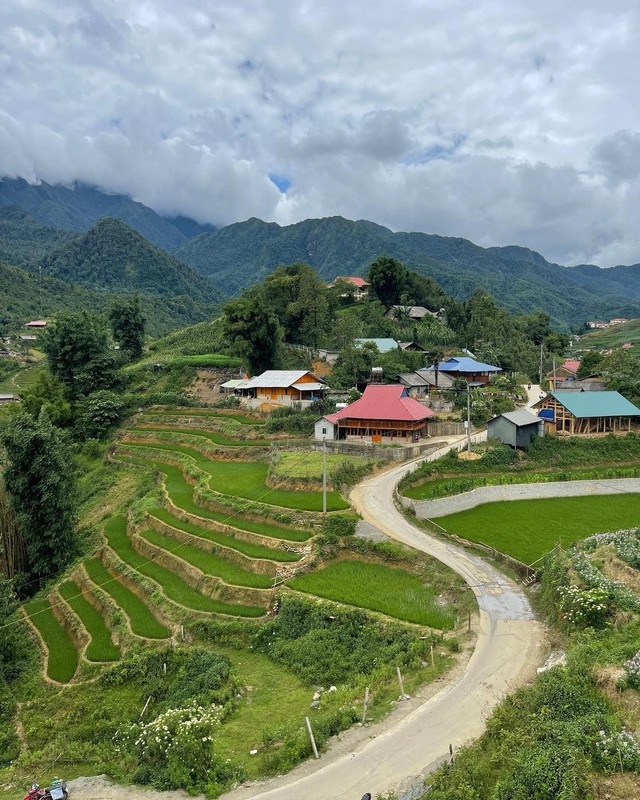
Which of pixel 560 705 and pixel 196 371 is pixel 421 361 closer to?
pixel 196 371

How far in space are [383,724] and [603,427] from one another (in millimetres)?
36197

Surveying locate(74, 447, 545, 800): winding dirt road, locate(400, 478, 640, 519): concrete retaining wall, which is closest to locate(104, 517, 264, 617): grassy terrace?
locate(74, 447, 545, 800): winding dirt road

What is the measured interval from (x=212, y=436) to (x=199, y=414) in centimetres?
639

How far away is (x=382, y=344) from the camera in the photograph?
63.1 m

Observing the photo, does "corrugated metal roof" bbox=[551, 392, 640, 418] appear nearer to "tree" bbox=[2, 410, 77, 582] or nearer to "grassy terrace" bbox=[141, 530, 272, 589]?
"grassy terrace" bbox=[141, 530, 272, 589]

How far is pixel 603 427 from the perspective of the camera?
4278cm

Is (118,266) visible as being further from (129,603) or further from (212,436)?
(129,603)

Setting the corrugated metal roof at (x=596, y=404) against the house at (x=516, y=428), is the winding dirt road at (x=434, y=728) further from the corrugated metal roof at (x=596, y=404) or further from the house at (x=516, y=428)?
the corrugated metal roof at (x=596, y=404)

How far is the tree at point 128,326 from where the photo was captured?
7106 centimetres

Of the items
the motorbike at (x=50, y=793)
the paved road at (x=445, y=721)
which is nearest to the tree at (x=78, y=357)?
the paved road at (x=445, y=721)

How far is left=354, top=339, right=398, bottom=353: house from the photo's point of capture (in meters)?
60.8

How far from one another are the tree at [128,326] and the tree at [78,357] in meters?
11.3

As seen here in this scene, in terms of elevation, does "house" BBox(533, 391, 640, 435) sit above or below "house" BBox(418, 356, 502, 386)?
below

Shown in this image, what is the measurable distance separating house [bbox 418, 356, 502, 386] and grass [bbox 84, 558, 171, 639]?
3845cm
